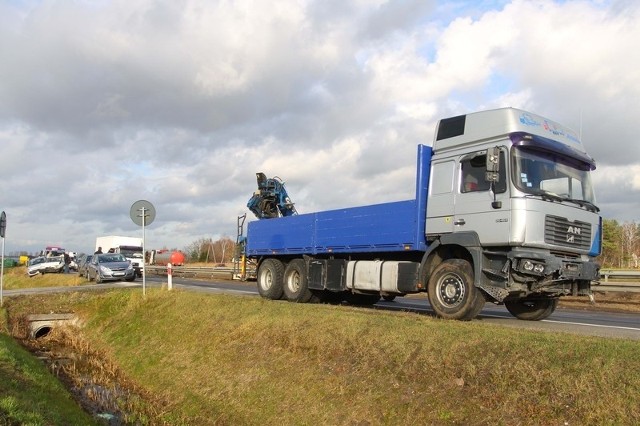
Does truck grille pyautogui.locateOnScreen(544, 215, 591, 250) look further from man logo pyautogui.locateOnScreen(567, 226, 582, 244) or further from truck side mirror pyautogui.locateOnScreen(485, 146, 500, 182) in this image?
truck side mirror pyautogui.locateOnScreen(485, 146, 500, 182)

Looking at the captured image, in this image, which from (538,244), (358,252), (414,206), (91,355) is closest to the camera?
(538,244)

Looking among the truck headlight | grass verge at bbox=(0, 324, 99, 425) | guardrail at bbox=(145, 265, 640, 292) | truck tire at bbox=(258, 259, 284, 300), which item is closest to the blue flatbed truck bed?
truck tire at bbox=(258, 259, 284, 300)

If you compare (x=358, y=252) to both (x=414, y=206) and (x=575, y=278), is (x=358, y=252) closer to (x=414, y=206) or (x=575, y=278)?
(x=414, y=206)

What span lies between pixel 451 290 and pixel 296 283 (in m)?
5.97

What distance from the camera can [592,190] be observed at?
10.4 meters

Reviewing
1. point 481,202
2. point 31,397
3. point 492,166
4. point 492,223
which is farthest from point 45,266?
point 492,166

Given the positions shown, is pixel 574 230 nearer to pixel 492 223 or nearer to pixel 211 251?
pixel 492 223

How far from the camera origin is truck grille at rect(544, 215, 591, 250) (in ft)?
30.4

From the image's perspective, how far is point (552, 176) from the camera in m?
9.74

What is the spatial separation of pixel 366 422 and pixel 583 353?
8.64 feet

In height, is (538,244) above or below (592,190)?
below

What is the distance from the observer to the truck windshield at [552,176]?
9359 millimetres

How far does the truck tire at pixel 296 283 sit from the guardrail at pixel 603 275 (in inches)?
272

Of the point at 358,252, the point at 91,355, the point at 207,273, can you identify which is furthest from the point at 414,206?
the point at 207,273
